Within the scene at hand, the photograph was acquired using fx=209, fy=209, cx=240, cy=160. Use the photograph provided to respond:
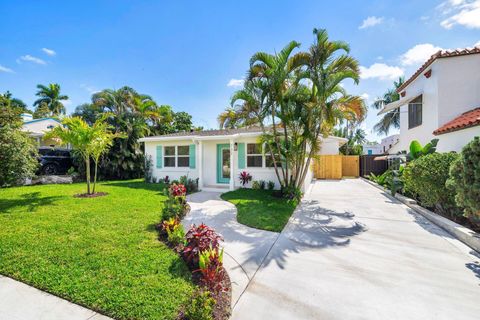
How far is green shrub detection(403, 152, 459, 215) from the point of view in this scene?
6.19 m

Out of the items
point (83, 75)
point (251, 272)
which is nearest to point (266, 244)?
point (251, 272)

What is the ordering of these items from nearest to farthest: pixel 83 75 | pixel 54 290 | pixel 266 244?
1. pixel 54 290
2. pixel 266 244
3. pixel 83 75

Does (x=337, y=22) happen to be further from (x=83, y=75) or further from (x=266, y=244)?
(x=83, y=75)

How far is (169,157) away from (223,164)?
3851 millimetres

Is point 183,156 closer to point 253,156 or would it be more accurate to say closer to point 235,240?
point 253,156

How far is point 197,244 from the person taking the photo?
142 inches

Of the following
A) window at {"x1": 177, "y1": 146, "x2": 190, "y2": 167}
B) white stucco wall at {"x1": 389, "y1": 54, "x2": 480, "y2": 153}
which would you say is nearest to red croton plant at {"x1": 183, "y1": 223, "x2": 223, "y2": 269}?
window at {"x1": 177, "y1": 146, "x2": 190, "y2": 167}

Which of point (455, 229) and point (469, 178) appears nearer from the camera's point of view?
point (469, 178)

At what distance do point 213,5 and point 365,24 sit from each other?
21.1 feet

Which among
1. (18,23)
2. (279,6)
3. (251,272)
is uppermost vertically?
(279,6)

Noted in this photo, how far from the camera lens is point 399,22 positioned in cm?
887

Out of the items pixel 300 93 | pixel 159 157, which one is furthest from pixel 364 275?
pixel 159 157

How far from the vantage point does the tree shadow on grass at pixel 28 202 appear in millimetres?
6713

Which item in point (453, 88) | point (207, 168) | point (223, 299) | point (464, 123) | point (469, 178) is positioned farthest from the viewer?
point (207, 168)
